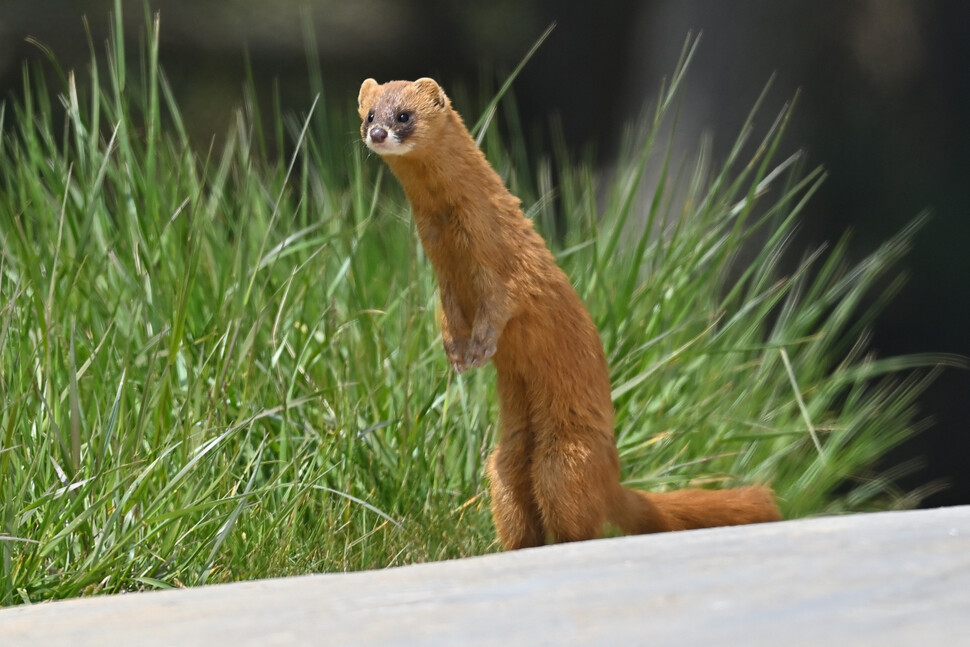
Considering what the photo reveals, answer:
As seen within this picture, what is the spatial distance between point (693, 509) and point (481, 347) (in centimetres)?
47

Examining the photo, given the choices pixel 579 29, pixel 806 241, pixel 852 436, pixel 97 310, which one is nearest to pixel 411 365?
pixel 97 310

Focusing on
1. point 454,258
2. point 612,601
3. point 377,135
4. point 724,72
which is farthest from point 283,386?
point 724,72

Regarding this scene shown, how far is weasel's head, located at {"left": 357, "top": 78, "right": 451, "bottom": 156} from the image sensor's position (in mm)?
1940

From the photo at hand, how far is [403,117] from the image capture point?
1.97 meters

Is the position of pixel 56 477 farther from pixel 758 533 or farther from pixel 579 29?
pixel 579 29

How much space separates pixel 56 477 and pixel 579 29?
3.52 metres

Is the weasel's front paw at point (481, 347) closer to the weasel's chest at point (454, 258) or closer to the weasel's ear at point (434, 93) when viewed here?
the weasel's chest at point (454, 258)

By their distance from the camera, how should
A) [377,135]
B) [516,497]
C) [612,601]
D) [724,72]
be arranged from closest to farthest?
[612,601], [377,135], [516,497], [724,72]

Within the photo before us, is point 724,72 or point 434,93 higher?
point 434,93

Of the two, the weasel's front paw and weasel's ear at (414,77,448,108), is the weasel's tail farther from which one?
weasel's ear at (414,77,448,108)

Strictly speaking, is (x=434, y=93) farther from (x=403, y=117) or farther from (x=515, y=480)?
(x=515, y=480)

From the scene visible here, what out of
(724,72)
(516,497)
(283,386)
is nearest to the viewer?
(516,497)

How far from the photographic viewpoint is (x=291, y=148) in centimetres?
559

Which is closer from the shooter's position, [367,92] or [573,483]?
[573,483]
